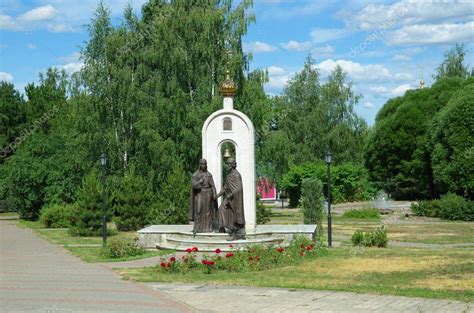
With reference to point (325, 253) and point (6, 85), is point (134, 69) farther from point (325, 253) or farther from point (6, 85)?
point (6, 85)

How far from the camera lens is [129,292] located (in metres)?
13.4

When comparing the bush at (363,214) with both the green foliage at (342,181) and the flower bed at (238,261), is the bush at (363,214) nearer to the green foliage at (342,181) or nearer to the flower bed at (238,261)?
the green foliage at (342,181)

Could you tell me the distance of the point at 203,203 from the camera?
21062mm

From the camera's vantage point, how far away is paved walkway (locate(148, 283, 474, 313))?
37.0 feet

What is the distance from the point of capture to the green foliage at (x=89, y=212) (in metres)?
29.7

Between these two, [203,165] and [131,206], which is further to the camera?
[131,206]

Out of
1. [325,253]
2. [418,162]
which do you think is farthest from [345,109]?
[325,253]

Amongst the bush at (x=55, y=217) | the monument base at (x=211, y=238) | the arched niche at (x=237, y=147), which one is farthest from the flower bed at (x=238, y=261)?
the bush at (x=55, y=217)

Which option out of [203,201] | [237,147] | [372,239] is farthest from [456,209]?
[203,201]

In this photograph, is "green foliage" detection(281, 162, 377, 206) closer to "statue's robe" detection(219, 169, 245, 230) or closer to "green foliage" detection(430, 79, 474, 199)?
"green foliage" detection(430, 79, 474, 199)

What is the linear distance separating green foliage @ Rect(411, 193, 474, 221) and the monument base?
18.6 m

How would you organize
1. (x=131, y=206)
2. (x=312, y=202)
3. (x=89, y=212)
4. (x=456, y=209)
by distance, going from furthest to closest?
1. (x=456, y=209)
2. (x=131, y=206)
3. (x=89, y=212)
4. (x=312, y=202)

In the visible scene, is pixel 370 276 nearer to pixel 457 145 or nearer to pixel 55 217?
pixel 55 217

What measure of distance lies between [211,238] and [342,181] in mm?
36972
